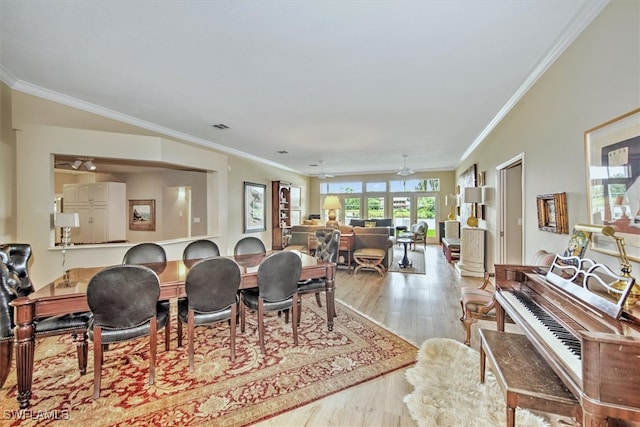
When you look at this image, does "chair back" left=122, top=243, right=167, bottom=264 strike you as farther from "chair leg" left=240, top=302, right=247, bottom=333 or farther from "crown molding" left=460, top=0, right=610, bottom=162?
"crown molding" left=460, top=0, right=610, bottom=162

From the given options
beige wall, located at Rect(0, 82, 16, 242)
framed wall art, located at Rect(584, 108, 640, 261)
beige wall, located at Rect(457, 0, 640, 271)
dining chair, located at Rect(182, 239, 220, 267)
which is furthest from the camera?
dining chair, located at Rect(182, 239, 220, 267)

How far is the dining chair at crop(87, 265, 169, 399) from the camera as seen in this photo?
1.92 metres

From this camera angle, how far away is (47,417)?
5.91 feet

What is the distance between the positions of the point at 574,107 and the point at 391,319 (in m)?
2.68

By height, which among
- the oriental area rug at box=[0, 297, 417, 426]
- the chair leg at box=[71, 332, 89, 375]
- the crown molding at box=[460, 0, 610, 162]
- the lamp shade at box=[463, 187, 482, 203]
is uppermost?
the crown molding at box=[460, 0, 610, 162]

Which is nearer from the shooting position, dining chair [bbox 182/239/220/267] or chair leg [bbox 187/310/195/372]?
chair leg [bbox 187/310/195/372]

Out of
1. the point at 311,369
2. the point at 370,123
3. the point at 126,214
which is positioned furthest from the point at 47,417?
the point at 126,214

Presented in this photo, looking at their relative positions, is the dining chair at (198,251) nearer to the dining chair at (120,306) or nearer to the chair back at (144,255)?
the chair back at (144,255)

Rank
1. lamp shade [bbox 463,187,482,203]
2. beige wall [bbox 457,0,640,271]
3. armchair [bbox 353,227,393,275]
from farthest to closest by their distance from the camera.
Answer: armchair [bbox 353,227,393,275], lamp shade [bbox 463,187,482,203], beige wall [bbox 457,0,640,271]

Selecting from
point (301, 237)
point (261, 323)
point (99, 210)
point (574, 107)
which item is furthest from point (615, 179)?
point (99, 210)

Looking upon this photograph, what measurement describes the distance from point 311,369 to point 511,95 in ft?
12.9

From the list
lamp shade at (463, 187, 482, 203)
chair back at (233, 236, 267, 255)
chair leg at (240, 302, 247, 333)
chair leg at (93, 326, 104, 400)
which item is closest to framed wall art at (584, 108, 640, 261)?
chair leg at (240, 302, 247, 333)

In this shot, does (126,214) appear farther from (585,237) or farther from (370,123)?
(585,237)

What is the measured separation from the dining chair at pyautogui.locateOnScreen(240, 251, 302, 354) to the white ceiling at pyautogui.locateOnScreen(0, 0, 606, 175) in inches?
76.4
